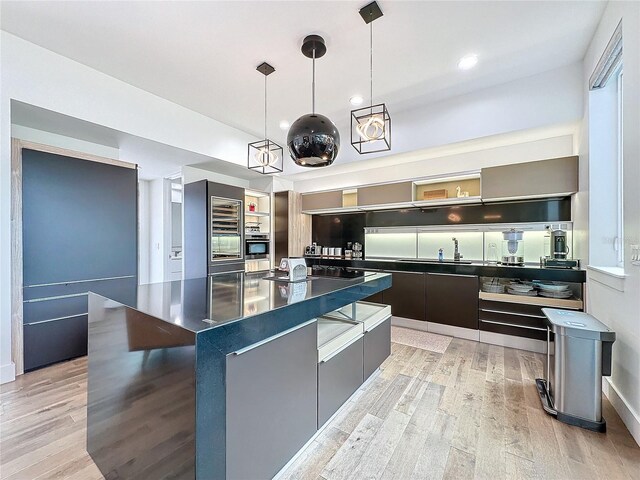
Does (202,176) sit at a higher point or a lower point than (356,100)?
lower

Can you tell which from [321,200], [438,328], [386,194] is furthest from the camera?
[321,200]

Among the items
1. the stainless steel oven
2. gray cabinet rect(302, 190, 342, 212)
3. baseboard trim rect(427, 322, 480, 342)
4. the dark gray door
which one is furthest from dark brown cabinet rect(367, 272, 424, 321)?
the dark gray door

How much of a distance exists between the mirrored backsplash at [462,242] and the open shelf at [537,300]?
0.61 metres

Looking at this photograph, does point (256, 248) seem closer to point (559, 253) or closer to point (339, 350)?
point (339, 350)

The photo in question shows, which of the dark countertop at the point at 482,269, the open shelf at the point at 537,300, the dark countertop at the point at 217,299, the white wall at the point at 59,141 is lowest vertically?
the open shelf at the point at 537,300

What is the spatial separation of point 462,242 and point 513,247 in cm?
69

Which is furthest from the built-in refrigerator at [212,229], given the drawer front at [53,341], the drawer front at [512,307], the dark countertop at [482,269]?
the drawer front at [512,307]

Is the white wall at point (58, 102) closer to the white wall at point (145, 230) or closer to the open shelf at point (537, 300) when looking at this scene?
the white wall at point (145, 230)

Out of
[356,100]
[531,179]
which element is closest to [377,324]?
[531,179]

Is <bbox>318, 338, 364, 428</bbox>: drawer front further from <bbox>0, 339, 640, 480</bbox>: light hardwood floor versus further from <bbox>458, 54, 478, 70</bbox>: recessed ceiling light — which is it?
<bbox>458, 54, 478, 70</bbox>: recessed ceiling light

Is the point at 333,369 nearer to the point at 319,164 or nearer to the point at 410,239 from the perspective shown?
the point at 319,164

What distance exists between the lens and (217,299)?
1464 mm

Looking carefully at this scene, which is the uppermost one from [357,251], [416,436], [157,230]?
[157,230]

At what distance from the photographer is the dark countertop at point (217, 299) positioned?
1092 millimetres
